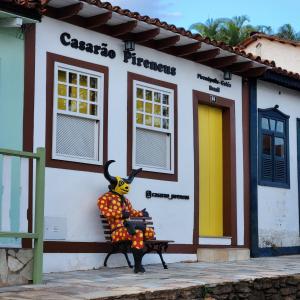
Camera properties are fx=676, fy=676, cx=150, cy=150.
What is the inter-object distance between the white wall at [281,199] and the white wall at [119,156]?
700 millimetres

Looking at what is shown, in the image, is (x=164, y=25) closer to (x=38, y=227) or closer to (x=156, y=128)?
(x=156, y=128)

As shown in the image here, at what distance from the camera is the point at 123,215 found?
9289mm

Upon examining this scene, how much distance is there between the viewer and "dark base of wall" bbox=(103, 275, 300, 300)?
6.94 metres

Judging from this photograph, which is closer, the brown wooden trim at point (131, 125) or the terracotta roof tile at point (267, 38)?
the brown wooden trim at point (131, 125)

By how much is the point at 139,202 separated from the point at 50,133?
1.94m

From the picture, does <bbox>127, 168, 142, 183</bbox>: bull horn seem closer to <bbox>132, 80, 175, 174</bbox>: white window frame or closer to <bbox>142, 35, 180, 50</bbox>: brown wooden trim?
<bbox>132, 80, 175, 174</bbox>: white window frame

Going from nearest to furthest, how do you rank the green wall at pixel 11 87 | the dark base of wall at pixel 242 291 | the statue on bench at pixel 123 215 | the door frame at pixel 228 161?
1. the dark base of wall at pixel 242 291
2. the green wall at pixel 11 87
3. the statue on bench at pixel 123 215
4. the door frame at pixel 228 161

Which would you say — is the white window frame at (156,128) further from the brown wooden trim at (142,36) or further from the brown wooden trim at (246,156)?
the brown wooden trim at (246,156)

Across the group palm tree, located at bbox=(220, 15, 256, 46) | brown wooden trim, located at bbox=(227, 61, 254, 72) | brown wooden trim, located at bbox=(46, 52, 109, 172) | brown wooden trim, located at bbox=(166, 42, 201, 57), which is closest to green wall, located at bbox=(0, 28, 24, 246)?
brown wooden trim, located at bbox=(46, 52, 109, 172)

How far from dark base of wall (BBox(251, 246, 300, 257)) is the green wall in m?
5.48

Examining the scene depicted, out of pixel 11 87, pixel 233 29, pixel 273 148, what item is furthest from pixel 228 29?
pixel 11 87

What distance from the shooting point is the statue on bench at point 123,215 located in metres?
8.77

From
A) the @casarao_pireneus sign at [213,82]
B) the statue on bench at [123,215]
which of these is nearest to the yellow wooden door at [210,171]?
the @casarao_pireneus sign at [213,82]

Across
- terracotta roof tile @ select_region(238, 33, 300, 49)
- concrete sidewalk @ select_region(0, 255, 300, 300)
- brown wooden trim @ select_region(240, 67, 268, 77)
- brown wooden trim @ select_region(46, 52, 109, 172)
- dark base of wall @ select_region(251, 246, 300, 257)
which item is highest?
terracotta roof tile @ select_region(238, 33, 300, 49)
